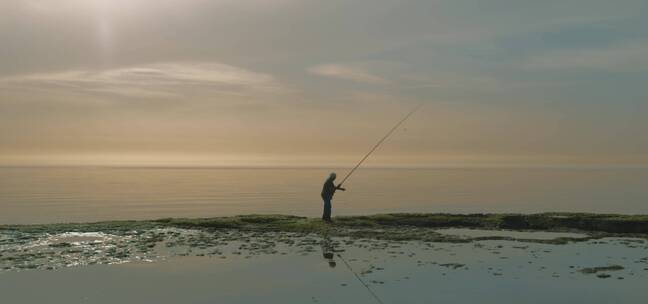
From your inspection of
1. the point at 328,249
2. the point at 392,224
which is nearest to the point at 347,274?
the point at 328,249

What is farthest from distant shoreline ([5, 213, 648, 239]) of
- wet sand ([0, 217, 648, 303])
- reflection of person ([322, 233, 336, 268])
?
reflection of person ([322, 233, 336, 268])

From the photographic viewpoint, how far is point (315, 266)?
19.2m

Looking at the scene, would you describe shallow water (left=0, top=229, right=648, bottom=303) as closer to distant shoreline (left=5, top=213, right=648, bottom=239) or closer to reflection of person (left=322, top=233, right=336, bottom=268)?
reflection of person (left=322, top=233, right=336, bottom=268)

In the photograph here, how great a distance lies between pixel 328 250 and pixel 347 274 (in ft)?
12.8

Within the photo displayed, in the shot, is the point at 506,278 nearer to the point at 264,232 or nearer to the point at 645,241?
the point at 645,241

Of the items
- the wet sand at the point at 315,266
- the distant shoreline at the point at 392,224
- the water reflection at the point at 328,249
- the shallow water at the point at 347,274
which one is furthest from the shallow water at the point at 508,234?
the water reflection at the point at 328,249

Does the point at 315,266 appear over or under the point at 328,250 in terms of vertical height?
under

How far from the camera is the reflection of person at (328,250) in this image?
65.6 feet

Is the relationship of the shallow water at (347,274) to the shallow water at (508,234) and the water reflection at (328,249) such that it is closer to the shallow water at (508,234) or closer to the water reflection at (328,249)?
the water reflection at (328,249)

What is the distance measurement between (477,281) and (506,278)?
105cm

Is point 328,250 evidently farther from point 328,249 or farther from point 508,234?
point 508,234

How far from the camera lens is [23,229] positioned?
88.1 feet

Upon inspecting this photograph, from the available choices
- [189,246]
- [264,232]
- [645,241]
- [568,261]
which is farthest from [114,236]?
[645,241]

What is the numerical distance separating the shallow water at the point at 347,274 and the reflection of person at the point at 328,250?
8cm
